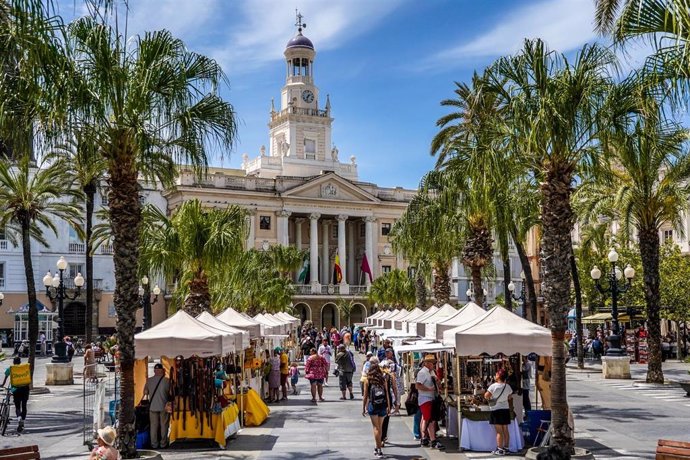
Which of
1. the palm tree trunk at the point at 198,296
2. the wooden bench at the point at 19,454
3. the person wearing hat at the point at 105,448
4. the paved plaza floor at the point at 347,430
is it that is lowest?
the paved plaza floor at the point at 347,430

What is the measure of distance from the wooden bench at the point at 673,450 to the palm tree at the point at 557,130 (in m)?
3.43

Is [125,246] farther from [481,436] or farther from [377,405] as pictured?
[481,436]

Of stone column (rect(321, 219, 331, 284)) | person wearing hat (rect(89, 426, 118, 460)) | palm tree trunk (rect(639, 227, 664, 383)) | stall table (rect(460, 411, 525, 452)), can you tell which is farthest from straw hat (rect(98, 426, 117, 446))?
stone column (rect(321, 219, 331, 284))

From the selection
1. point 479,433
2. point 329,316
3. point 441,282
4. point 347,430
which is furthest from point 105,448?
point 329,316

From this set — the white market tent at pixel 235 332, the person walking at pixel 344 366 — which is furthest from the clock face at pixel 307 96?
the white market tent at pixel 235 332

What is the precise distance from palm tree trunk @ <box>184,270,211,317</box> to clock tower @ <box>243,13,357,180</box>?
5602 centimetres

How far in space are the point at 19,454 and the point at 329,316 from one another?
7078cm

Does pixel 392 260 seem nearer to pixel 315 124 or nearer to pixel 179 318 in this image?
pixel 315 124

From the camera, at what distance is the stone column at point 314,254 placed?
7888cm

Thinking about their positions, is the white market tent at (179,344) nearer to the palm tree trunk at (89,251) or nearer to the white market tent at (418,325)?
the white market tent at (418,325)

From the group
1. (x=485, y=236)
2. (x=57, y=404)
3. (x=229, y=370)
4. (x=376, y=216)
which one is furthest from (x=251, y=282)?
(x=376, y=216)

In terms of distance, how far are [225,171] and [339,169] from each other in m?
12.1

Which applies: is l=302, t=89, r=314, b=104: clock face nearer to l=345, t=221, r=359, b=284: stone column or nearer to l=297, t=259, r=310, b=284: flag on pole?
l=345, t=221, r=359, b=284: stone column

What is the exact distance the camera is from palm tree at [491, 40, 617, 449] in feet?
45.9
